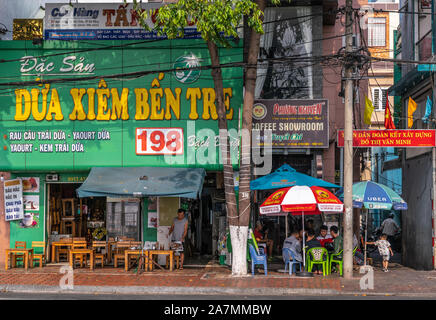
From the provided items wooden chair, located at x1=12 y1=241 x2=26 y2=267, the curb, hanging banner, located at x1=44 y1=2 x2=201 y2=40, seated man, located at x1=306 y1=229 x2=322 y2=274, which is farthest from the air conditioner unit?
seated man, located at x1=306 y1=229 x2=322 y2=274

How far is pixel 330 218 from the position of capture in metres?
19.7

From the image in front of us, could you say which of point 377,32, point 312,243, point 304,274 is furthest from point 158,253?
point 377,32

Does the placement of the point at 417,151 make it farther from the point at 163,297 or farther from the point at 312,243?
the point at 163,297

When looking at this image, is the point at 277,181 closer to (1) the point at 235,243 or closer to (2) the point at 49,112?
(1) the point at 235,243

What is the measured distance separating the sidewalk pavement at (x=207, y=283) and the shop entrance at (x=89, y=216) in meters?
2.01

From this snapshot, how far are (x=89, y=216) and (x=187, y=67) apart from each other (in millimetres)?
6325

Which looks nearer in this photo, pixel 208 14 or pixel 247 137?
pixel 208 14

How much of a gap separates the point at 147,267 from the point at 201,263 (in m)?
2.37

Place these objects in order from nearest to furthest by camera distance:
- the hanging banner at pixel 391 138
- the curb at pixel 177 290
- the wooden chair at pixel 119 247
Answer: the curb at pixel 177 290 → the hanging banner at pixel 391 138 → the wooden chair at pixel 119 247

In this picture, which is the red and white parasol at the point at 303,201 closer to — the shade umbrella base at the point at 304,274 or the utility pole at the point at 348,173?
the utility pole at the point at 348,173

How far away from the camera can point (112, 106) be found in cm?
1808

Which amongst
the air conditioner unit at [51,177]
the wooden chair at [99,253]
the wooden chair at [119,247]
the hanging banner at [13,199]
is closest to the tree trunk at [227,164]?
the wooden chair at [119,247]

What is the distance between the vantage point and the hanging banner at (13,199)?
59.3 ft

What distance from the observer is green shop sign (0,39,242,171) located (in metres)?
17.9
